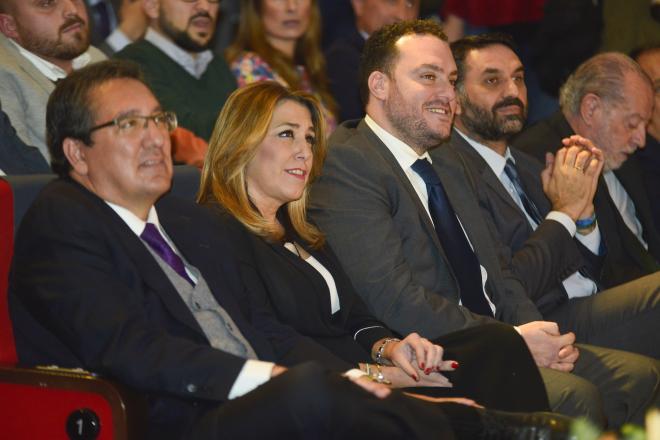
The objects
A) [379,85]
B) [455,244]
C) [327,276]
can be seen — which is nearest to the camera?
[327,276]

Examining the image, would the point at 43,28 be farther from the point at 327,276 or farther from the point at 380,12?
the point at 380,12

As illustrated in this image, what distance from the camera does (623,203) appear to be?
16.5 feet

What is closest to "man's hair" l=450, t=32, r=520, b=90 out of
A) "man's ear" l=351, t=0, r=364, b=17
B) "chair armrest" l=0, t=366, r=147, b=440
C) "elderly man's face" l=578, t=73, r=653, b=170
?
"elderly man's face" l=578, t=73, r=653, b=170

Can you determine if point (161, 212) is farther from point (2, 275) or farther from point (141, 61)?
point (141, 61)

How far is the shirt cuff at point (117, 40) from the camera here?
17.1 ft

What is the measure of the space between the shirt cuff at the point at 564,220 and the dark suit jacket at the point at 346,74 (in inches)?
58.4

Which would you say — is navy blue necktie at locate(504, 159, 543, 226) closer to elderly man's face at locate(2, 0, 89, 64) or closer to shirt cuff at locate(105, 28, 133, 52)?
elderly man's face at locate(2, 0, 89, 64)

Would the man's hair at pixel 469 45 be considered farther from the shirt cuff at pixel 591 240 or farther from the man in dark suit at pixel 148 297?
the man in dark suit at pixel 148 297

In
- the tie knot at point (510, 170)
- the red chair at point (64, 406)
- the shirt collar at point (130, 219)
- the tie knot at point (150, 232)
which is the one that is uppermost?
the tie knot at point (510, 170)

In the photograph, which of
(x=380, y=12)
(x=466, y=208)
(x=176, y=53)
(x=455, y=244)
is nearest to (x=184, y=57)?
(x=176, y=53)

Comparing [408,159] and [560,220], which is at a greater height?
[408,159]

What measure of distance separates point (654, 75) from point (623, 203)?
35.7 inches

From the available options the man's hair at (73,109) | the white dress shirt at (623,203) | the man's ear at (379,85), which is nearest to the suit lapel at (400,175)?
the man's ear at (379,85)

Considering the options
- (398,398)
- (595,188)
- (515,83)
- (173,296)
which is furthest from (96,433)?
(515,83)
